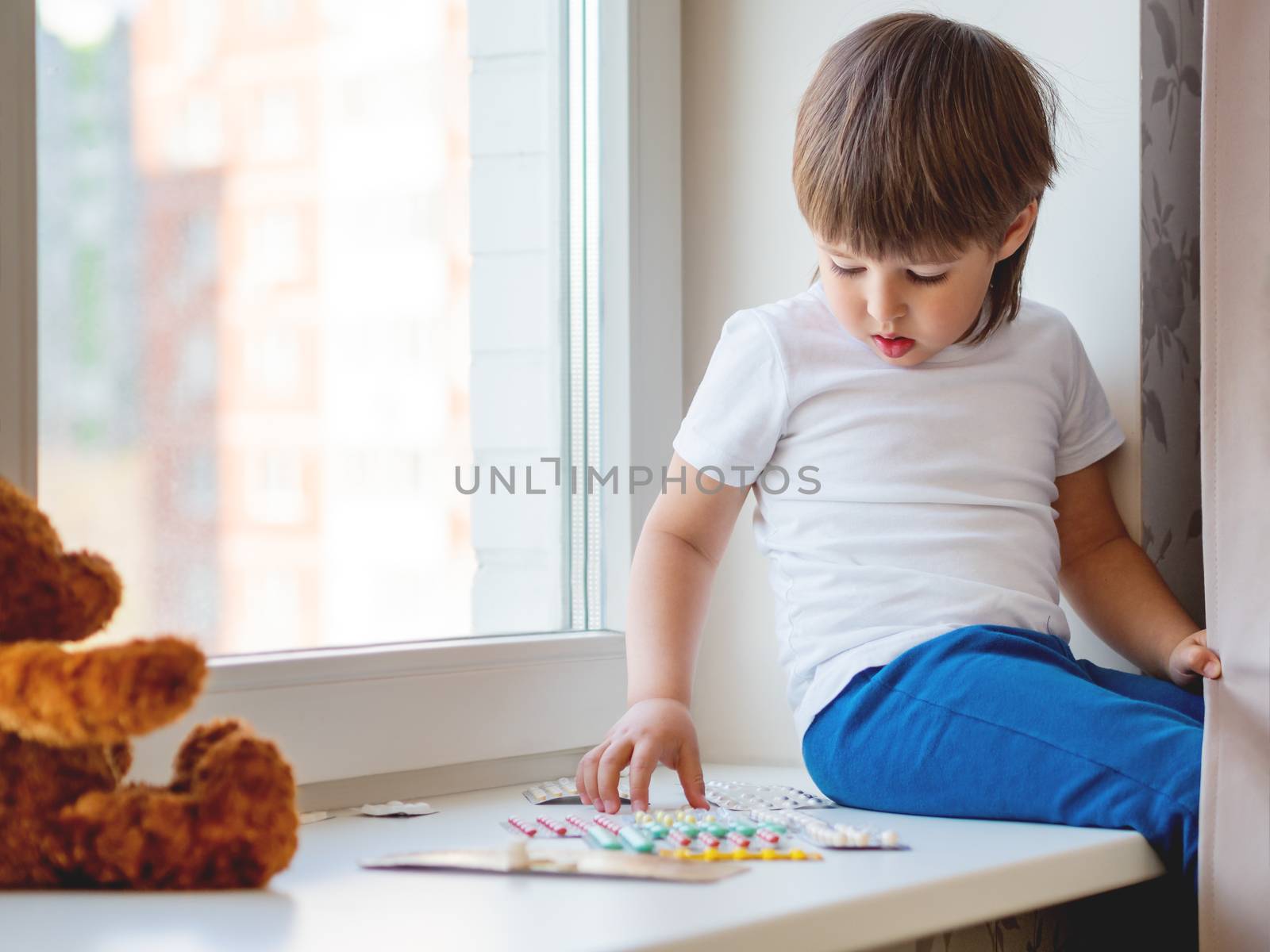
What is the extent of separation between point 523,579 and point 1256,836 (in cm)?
64

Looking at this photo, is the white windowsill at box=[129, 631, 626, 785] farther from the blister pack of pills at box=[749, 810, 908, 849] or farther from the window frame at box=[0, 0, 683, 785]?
the blister pack of pills at box=[749, 810, 908, 849]

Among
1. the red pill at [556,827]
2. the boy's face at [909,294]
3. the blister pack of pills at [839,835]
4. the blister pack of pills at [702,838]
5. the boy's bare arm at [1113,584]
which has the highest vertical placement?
the boy's face at [909,294]

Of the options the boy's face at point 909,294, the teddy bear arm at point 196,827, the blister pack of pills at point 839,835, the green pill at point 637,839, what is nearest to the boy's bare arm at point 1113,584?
the boy's face at point 909,294

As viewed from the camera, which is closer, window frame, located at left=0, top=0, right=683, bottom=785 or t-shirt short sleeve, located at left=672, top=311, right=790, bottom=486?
window frame, located at left=0, top=0, right=683, bottom=785

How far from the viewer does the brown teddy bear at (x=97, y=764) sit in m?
0.57

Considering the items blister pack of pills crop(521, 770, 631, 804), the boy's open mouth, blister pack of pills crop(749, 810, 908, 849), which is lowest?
blister pack of pills crop(521, 770, 631, 804)

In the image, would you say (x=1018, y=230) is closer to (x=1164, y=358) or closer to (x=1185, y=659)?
(x=1164, y=358)

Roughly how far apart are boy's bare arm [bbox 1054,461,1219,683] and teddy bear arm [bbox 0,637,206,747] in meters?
0.72

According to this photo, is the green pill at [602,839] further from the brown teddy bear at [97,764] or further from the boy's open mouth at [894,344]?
the boy's open mouth at [894,344]

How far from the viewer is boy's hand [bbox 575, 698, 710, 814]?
2.84ft

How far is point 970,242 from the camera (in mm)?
949

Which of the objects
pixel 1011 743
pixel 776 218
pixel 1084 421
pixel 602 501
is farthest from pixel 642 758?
pixel 776 218

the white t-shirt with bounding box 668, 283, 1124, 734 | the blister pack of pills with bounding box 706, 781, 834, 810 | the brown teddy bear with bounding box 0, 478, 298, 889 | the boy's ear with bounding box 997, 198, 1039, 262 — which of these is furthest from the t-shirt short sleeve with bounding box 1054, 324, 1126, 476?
the brown teddy bear with bounding box 0, 478, 298, 889

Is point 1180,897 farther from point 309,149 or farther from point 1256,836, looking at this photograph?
point 309,149
